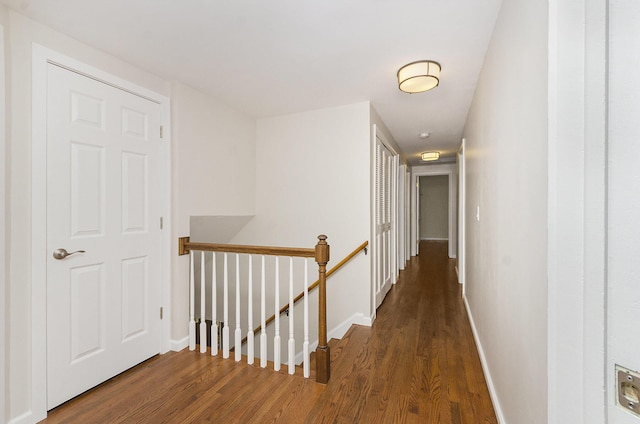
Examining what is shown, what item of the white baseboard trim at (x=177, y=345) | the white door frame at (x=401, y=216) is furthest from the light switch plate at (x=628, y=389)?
the white door frame at (x=401, y=216)

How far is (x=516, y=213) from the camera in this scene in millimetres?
1306

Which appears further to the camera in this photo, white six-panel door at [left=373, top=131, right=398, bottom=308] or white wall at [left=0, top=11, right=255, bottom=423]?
white six-panel door at [left=373, top=131, right=398, bottom=308]

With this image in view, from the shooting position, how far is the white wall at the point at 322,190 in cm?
304

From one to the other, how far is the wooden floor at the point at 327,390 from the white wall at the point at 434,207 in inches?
314

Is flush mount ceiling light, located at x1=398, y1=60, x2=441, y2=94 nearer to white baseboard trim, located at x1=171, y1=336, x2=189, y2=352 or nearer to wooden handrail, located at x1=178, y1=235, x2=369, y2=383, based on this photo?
wooden handrail, located at x1=178, y1=235, x2=369, y2=383

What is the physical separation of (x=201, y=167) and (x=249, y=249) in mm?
1022

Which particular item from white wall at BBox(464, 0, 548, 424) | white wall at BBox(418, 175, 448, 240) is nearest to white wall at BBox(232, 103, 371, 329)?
white wall at BBox(464, 0, 548, 424)

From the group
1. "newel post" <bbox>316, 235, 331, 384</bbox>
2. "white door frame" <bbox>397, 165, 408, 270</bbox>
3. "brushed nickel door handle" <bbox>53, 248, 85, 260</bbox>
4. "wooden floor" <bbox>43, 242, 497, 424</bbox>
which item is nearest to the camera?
"wooden floor" <bbox>43, 242, 497, 424</bbox>

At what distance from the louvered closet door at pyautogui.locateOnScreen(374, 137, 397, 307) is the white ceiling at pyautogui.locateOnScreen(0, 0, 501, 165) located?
0.95 meters

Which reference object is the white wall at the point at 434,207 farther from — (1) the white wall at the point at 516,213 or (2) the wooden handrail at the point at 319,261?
(2) the wooden handrail at the point at 319,261

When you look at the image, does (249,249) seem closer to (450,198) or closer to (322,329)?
(322,329)

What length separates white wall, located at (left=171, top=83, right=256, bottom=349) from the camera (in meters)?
2.56

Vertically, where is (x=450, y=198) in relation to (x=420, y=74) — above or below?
below

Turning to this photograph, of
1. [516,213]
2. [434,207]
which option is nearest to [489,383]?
[516,213]
